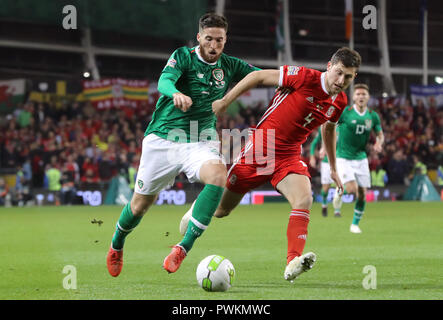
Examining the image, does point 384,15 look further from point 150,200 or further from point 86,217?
point 150,200

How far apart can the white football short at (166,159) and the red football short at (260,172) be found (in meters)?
0.66

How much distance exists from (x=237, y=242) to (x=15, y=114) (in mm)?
17055

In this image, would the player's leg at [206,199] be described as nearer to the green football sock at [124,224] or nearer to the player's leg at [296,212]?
the player's leg at [296,212]

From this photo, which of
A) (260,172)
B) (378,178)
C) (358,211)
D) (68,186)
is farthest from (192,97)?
(378,178)

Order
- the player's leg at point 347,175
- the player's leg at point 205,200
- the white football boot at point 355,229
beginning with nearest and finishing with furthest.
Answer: the player's leg at point 205,200 → the white football boot at point 355,229 → the player's leg at point 347,175

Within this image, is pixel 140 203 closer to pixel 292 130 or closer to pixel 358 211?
pixel 292 130

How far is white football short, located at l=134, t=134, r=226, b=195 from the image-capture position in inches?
259

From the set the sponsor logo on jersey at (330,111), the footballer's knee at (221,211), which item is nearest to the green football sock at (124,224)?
the footballer's knee at (221,211)

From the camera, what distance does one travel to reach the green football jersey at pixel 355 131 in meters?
13.7

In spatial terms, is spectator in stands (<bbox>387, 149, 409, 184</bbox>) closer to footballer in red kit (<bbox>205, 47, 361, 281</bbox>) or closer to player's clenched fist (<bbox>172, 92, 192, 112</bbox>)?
footballer in red kit (<bbox>205, 47, 361, 281</bbox>)

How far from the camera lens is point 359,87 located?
520 inches

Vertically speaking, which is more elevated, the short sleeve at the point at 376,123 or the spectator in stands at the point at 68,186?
the short sleeve at the point at 376,123

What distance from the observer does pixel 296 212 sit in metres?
6.76

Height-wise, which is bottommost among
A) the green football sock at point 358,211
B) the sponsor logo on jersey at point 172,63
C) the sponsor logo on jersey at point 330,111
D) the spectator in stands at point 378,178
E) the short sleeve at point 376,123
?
the spectator in stands at point 378,178
